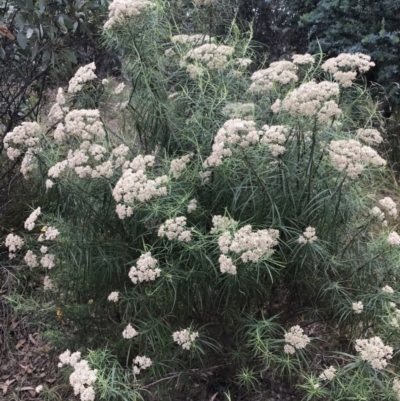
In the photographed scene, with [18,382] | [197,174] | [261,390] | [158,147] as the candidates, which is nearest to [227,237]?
[197,174]

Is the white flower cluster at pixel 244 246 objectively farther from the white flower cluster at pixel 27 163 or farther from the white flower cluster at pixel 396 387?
the white flower cluster at pixel 27 163

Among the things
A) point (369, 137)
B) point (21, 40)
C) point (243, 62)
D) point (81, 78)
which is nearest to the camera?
point (81, 78)

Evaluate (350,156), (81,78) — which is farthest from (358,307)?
(81,78)

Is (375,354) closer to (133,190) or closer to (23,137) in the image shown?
(133,190)

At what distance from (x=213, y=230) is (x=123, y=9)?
4.05ft

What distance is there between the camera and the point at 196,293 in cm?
262

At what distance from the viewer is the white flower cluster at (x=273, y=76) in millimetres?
2646

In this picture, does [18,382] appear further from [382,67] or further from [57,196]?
[382,67]

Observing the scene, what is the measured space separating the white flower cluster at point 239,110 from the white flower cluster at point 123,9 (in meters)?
0.69

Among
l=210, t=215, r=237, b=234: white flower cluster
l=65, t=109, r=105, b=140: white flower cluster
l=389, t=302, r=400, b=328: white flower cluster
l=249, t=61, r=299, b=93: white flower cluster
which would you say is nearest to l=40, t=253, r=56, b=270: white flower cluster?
l=65, t=109, r=105, b=140: white flower cluster

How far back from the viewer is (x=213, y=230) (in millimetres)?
2262

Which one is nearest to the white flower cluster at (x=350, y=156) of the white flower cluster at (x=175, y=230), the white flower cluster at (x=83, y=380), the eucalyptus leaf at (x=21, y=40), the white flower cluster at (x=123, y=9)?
the white flower cluster at (x=175, y=230)

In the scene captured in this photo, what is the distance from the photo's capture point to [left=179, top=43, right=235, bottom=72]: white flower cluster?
111 inches

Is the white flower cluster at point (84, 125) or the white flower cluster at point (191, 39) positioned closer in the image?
the white flower cluster at point (84, 125)
